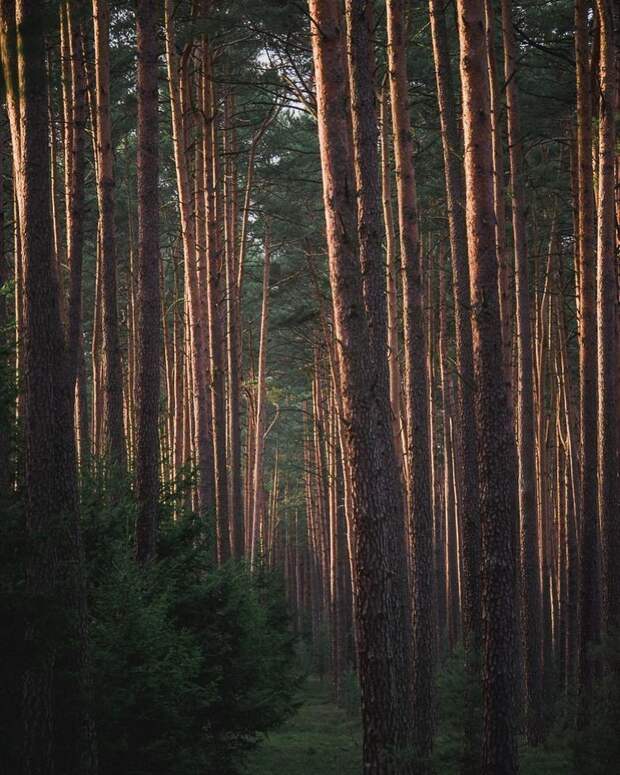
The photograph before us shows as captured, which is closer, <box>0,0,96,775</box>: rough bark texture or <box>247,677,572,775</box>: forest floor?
<box>0,0,96,775</box>: rough bark texture

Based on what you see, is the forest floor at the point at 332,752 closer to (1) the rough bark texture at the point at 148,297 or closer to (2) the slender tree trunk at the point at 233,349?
(2) the slender tree trunk at the point at 233,349

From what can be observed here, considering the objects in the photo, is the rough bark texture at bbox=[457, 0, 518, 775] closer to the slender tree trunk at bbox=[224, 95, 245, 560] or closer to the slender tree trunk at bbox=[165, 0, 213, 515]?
the slender tree trunk at bbox=[165, 0, 213, 515]

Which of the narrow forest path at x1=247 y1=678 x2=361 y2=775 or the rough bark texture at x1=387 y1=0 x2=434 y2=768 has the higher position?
the rough bark texture at x1=387 y1=0 x2=434 y2=768

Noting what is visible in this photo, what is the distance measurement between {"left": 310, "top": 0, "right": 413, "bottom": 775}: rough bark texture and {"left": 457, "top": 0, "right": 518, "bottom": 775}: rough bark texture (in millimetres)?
1029

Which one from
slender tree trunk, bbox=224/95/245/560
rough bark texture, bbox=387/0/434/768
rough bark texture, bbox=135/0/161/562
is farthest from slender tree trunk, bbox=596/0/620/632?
slender tree trunk, bbox=224/95/245/560

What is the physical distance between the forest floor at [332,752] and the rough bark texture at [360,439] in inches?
162

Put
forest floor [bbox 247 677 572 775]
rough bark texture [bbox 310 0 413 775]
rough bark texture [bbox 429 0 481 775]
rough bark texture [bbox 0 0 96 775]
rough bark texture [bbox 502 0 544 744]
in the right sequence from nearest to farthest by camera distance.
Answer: rough bark texture [bbox 0 0 96 775] → rough bark texture [bbox 310 0 413 775] → forest floor [bbox 247 677 572 775] → rough bark texture [bbox 429 0 481 775] → rough bark texture [bbox 502 0 544 744]

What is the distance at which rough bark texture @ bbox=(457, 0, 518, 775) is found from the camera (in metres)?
9.75

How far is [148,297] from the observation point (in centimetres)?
1226

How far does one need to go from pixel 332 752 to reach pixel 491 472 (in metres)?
9.73

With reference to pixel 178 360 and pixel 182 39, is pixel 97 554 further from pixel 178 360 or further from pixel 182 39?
pixel 178 360

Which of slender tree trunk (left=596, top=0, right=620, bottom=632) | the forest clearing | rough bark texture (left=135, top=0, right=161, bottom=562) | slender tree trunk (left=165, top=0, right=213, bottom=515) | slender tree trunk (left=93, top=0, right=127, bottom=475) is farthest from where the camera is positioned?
slender tree trunk (left=165, top=0, right=213, bottom=515)

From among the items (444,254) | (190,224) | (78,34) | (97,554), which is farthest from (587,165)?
(444,254)

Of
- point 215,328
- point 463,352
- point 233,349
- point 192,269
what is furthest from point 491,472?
point 233,349
